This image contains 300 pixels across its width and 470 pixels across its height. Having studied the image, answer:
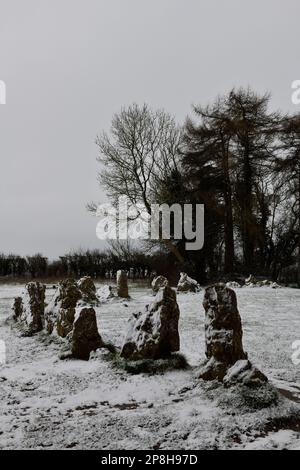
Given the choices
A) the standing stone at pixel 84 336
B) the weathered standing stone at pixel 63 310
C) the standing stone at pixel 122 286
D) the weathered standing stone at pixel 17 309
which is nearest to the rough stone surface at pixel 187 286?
the standing stone at pixel 122 286

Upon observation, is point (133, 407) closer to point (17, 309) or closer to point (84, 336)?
point (84, 336)

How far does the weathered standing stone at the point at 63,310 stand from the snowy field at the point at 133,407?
30.7 inches

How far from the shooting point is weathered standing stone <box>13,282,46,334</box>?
10.1 m

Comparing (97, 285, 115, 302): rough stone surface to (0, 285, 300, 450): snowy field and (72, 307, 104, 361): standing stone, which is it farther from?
(72, 307, 104, 361): standing stone

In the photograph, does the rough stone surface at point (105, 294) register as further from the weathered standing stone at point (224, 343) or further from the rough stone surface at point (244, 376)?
the rough stone surface at point (244, 376)

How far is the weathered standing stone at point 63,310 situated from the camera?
8.91 m

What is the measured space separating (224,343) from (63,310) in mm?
4310

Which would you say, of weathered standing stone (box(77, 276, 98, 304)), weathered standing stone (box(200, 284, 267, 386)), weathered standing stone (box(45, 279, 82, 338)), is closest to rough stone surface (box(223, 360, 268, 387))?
weathered standing stone (box(200, 284, 267, 386))

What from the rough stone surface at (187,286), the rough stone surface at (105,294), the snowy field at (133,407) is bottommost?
the snowy field at (133,407)

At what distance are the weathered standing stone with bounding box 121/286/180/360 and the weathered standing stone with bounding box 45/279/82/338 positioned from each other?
7.64 feet

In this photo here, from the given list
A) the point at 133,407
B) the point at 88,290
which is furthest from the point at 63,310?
the point at 88,290
